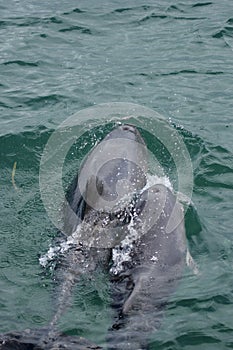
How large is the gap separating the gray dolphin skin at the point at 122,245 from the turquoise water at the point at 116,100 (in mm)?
202

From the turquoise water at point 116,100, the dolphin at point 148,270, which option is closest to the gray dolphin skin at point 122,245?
the dolphin at point 148,270

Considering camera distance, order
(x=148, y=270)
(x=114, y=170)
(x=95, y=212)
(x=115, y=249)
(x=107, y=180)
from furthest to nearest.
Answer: (x=114, y=170) → (x=107, y=180) → (x=95, y=212) → (x=115, y=249) → (x=148, y=270)

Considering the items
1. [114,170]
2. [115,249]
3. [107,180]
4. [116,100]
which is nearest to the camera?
[115,249]

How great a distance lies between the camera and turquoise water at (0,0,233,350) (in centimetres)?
945

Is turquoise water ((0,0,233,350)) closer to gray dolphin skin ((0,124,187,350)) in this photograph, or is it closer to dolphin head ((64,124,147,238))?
gray dolphin skin ((0,124,187,350))

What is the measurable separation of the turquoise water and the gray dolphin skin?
202mm

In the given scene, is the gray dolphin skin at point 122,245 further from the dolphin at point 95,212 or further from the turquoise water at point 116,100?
the turquoise water at point 116,100

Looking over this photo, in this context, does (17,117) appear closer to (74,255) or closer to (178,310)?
(74,255)

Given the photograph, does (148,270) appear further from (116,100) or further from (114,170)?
(116,100)

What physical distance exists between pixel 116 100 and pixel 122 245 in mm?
5823

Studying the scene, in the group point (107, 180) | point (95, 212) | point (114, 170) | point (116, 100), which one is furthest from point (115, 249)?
point (116, 100)

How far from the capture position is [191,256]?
10477mm

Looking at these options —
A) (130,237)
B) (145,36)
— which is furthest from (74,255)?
(145,36)

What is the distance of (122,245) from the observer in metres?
10.5
